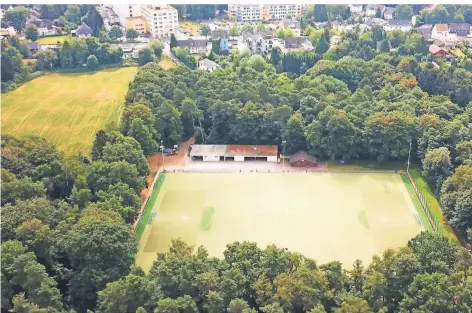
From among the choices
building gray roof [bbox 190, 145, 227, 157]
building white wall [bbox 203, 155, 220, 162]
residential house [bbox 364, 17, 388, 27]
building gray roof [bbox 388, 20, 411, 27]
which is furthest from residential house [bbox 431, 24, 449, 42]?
building white wall [bbox 203, 155, 220, 162]

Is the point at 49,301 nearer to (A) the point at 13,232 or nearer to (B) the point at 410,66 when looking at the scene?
(A) the point at 13,232

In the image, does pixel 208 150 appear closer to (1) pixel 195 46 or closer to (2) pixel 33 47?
(1) pixel 195 46

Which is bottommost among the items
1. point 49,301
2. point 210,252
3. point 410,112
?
point 210,252

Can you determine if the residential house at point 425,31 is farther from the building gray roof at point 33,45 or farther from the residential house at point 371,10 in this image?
the building gray roof at point 33,45

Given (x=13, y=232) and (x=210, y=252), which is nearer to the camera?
(x=13, y=232)

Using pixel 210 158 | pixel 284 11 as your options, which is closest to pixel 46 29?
pixel 284 11

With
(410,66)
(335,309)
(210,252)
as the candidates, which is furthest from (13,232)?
(410,66)
